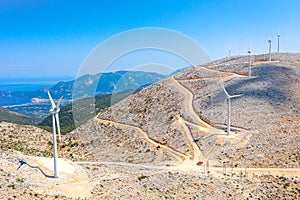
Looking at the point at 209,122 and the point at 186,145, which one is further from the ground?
the point at 209,122

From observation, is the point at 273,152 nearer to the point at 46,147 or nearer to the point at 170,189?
the point at 170,189

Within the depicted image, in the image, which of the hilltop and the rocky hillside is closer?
the hilltop

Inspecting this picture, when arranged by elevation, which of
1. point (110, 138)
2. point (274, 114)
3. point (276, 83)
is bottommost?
point (110, 138)

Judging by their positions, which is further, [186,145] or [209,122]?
[209,122]

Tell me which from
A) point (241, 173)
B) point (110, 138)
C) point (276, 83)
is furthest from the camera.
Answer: point (276, 83)

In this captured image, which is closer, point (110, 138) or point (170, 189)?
point (170, 189)

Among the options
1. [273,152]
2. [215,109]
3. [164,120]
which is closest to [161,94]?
[164,120]

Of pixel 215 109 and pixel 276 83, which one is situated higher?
pixel 276 83

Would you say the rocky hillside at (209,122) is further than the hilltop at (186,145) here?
Yes
